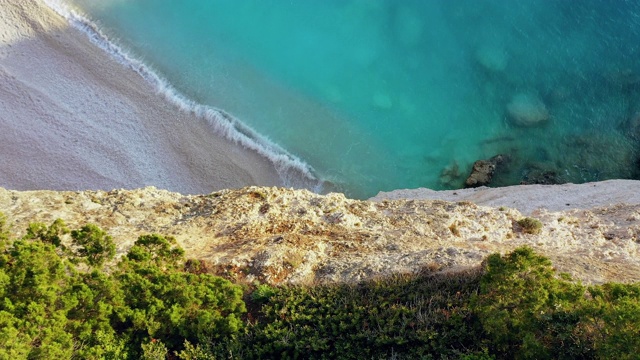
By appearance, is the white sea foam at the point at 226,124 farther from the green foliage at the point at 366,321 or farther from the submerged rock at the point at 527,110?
the green foliage at the point at 366,321

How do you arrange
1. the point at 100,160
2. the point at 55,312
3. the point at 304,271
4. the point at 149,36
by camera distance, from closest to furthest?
1. the point at 55,312
2. the point at 304,271
3. the point at 100,160
4. the point at 149,36

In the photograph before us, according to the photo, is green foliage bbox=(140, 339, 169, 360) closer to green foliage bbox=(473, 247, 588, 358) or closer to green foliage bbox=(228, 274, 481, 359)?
green foliage bbox=(228, 274, 481, 359)

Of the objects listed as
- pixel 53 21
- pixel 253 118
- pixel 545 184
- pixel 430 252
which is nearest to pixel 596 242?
pixel 430 252

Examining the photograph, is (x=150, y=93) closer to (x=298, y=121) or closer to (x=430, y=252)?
(x=298, y=121)

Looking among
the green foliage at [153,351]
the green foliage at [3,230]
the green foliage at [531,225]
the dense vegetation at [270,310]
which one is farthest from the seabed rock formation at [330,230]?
the green foliage at [153,351]

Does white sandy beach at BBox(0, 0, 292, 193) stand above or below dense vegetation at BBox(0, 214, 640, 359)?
above

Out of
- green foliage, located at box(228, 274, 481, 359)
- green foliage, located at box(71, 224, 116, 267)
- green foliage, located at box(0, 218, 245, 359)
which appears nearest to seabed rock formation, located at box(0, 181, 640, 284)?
green foliage, located at box(228, 274, 481, 359)

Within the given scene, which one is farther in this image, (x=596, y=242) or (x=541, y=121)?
(x=541, y=121)

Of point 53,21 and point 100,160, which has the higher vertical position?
point 53,21
